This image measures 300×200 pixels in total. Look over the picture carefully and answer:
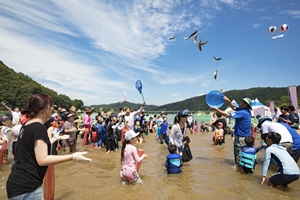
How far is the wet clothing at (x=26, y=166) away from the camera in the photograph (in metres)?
2.03

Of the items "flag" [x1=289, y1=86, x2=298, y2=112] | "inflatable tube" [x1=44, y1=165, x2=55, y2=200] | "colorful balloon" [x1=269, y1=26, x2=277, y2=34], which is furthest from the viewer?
"flag" [x1=289, y1=86, x2=298, y2=112]

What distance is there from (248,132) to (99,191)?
4104 mm

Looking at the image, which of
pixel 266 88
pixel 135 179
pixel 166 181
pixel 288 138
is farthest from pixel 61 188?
pixel 266 88

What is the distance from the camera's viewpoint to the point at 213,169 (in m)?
6.32

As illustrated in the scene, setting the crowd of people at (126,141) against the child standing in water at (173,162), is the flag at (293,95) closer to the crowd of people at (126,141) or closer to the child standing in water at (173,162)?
the crowd of people at (126,141)

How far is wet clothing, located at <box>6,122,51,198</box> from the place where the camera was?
6.67ft

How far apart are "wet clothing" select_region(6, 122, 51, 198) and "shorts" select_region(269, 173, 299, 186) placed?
4601mm

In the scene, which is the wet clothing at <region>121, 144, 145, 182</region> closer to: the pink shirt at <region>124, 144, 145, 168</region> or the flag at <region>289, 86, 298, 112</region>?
the pink shirt at <region>124, 144, 145, 168</region>

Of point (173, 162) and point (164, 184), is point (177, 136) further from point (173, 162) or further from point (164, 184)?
point (164, 184)

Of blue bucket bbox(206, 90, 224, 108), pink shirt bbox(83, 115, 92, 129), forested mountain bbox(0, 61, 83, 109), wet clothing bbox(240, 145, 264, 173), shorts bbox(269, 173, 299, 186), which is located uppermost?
forested mountain bbox(0, 61, 83, 109)

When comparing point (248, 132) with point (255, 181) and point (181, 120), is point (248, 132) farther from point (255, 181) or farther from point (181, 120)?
point (181, 120)

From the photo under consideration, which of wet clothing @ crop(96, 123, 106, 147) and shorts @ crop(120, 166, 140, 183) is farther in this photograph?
wet clothing @ crop(96, 123, 106, 147)

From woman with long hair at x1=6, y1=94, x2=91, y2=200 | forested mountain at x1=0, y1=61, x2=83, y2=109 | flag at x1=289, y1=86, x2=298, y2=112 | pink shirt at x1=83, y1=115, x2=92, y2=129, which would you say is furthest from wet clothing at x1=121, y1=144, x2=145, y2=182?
forested mountain at x1=0, y1=61, x2=83, y2=109

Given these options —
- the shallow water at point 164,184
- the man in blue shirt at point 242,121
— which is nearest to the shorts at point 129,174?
the shallow water at point 164,184
